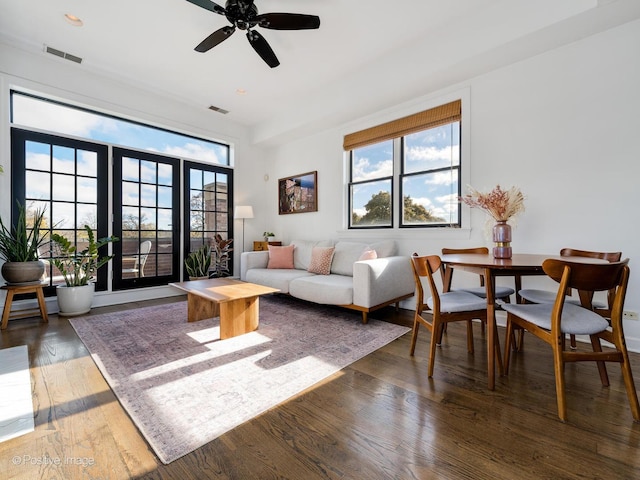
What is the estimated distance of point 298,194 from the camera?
17.1 ft

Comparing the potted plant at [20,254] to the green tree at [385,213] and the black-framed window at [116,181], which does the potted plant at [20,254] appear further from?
the green tree at [385,213]

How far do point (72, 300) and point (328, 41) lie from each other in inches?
163

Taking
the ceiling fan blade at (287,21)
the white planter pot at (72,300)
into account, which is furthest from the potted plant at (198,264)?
the ceiling fan blade at (287,21)

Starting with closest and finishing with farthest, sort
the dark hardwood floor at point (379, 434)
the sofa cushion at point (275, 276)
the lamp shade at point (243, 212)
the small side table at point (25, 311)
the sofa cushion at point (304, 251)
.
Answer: the dark hardwood floor at point (379, 434), the small side table at point (25, 311), the sofa cushion at point (275, 276), the sofa cushion at point (304, 251), the lamp shade at point (243, 212)

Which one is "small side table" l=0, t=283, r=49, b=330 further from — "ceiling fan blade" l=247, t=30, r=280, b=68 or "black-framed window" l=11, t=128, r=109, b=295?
"ceiling fan blade" l=247, t=30, r=280, b=68

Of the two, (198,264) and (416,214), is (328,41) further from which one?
(198,264)

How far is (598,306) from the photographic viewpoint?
2092 millimetres

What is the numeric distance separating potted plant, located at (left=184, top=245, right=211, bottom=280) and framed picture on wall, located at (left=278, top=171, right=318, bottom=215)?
1.59 m

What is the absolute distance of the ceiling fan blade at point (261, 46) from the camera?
8.68ft

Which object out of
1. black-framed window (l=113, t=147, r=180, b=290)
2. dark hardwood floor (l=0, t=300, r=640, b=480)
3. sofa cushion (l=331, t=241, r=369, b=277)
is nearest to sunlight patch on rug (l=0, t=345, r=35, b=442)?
dark hardwood floor (l=0, t=300, r=640, b=480)

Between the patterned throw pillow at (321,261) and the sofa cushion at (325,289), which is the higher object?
the patterned throw pillow at (321,261)

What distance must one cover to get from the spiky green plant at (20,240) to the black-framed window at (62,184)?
172 mm

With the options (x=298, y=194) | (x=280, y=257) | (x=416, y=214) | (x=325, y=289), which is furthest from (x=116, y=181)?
(x=416, y=214)

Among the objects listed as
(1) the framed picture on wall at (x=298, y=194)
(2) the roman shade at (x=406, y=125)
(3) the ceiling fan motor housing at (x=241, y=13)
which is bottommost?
(1) the framed picture on wall at (x=298, y=194)
